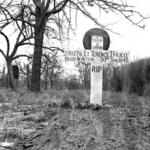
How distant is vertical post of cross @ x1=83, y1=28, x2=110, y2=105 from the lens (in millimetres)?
6451

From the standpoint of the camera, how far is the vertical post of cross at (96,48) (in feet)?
21.2

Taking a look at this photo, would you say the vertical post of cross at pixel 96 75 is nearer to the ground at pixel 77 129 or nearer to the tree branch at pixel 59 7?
the ground at pixel 77 129

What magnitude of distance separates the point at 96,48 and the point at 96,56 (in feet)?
0.61

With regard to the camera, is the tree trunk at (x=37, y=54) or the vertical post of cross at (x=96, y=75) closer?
the vertical post of cross at (x=96, y=75)

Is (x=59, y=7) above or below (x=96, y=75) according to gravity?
above

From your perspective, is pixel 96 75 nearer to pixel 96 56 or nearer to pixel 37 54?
pixel 96 56

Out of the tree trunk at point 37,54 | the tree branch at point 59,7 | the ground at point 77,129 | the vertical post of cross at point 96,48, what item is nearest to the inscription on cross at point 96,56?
the vertical post of cross at point 96,48

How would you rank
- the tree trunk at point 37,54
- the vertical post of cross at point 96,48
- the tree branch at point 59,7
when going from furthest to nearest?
the tree trunk at point 37,54, the tree branch at point 59,7, the vertical post of cross at point 96,48

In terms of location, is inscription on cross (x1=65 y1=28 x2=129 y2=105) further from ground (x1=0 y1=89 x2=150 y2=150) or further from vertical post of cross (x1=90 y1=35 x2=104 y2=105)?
ground (x1=0 y1=89 x2=150 y2=150)

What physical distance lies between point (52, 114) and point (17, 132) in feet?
3.40

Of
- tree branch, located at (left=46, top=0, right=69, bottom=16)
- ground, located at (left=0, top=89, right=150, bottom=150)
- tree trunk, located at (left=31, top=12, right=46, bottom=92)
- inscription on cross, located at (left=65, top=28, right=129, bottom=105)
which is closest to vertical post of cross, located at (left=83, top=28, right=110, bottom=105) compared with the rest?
inscription on cross, located at (left=65, top=28, right=129, bottom=105)

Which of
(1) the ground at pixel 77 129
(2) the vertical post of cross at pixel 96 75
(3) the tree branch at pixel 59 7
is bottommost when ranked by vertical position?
(1) the ground at pixel 77 129

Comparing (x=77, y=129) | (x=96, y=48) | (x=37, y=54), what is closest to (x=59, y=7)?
(x=37, y=54)

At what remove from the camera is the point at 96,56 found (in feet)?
21.4
